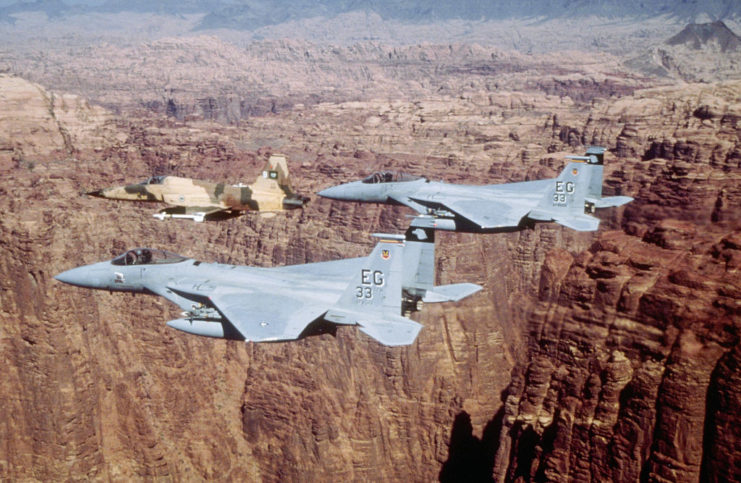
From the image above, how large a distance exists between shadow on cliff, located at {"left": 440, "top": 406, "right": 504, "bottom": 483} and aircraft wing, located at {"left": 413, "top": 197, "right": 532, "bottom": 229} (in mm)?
18633

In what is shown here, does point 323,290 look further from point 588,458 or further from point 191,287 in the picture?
point 588,458

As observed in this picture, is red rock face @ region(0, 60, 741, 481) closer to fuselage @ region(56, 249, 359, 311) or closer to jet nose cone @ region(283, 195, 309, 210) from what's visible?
fuselage @ region(56, 249, 359, 311)

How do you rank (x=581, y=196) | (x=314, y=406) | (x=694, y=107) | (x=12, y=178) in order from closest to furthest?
(x=581, y=196) → (x=314, y=406) → (x=12, y=178) → (x=694, y=107)

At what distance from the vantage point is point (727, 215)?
50.7 meters

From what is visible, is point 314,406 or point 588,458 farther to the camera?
point 314,406

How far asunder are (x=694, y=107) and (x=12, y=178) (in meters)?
98.1

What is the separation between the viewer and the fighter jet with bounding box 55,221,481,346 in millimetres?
26516

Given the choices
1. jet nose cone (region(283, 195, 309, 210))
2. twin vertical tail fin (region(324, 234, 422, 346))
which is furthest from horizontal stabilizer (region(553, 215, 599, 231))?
jet nose cone (region(283, 195, 309, 210))

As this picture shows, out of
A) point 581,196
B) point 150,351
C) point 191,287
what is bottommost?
point 150,351

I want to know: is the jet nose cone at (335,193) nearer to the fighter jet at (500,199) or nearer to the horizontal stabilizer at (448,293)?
the fighter jet at (500,199)

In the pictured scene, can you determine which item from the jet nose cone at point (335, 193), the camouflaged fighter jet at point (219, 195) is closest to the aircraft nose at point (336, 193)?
the jet nose cone at point (335, 193)

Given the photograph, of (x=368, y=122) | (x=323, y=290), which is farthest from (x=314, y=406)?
(x=368, y=122)

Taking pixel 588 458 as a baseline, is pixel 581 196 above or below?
above

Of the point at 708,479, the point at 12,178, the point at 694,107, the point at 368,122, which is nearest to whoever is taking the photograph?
the point at 708,479
